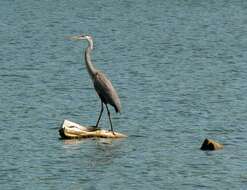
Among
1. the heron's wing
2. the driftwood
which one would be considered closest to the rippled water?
the driftwood

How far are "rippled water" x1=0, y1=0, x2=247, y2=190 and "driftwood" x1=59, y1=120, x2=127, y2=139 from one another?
0.22 meters

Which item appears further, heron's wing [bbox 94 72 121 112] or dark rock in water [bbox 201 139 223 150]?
heron's wing [bbox 94 72 121 112]

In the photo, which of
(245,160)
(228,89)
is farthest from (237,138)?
(228,89)

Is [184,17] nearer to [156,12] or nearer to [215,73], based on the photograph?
[156,12]

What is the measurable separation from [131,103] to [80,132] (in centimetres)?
584

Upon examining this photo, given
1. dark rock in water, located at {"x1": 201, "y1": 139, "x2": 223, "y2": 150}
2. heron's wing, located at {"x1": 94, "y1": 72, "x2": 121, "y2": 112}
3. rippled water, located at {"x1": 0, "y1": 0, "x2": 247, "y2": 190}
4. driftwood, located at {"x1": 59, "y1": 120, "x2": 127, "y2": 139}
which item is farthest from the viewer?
heron's wing, located at {"x1": 94, "y1": 72, "x2": 121, "y2": 112}

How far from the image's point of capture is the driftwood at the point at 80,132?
25.6m

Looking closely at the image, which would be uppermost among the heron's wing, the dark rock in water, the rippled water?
the heron's wing

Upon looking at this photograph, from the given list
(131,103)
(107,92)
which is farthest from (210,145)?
(131,103)

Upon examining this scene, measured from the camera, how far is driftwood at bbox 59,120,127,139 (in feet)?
83.9

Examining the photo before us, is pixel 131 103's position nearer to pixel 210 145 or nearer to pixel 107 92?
pixel 107 92

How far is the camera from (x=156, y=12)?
66500 mm

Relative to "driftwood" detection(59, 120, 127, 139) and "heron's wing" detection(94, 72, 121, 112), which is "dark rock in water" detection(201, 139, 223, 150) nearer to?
"driftwood" detection(59, 120, 127, 139)

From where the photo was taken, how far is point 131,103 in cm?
3142
